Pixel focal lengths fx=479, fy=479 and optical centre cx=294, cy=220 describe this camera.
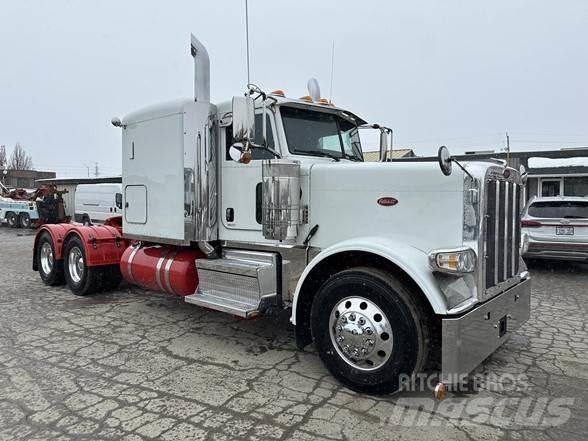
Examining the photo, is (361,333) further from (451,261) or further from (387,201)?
(387,201)

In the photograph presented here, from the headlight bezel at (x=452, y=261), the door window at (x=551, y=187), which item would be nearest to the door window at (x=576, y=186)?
the door window at (x=551, y=187)

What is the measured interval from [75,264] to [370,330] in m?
5.70

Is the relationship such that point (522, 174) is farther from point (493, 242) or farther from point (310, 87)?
point (310, 87)

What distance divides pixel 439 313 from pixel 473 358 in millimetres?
493

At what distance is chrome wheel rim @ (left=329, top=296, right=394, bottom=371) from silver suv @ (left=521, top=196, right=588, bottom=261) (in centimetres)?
653

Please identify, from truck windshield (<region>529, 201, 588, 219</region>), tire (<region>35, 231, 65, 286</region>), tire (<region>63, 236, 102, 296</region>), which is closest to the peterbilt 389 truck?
tire (<region>63, 236, 102, 296</region>)

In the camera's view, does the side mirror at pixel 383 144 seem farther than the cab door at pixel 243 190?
Yes

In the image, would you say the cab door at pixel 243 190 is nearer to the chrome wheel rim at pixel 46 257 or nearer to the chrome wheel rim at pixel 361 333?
the chrome wheel rim at pixel 361 333

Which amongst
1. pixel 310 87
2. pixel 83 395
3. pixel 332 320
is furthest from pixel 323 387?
pixel 310 87

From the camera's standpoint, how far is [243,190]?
16.9ft

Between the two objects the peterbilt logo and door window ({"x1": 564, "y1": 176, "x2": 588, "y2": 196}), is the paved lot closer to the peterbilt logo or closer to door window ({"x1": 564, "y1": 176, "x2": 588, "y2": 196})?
the peterbilt logo

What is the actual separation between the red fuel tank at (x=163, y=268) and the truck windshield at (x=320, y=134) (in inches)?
72.5

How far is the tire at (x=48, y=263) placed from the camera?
7.98m

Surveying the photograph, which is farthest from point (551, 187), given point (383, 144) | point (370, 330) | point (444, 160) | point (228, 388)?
point (228, 388)
